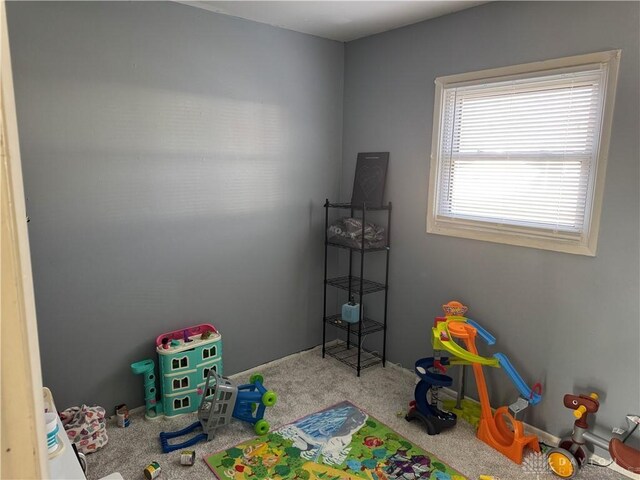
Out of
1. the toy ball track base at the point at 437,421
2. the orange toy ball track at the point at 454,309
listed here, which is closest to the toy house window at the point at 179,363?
the toy ball track base at the point at 437,421

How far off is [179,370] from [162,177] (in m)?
1.16

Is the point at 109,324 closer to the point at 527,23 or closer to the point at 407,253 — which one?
the point at 407,253

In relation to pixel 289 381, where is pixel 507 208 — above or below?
above

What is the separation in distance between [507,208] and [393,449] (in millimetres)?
1505

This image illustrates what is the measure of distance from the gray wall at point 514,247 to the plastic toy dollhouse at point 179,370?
1.38 metres

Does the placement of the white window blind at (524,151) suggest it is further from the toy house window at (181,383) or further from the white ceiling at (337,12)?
the toy house window at (181,383)

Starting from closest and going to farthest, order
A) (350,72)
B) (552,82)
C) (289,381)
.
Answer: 1. (552,82)
2. (289,381)
3. (350,72)

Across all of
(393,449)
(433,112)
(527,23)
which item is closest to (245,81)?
(433,112)

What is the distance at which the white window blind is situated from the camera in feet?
7.23

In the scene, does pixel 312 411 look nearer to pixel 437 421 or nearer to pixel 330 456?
pixel 330 456

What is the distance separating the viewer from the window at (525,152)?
2.16 meters

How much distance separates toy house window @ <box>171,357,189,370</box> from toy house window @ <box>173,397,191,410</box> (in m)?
0.20

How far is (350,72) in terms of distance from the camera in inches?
133

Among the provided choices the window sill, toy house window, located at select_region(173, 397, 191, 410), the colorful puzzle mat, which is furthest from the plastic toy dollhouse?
the window sill
